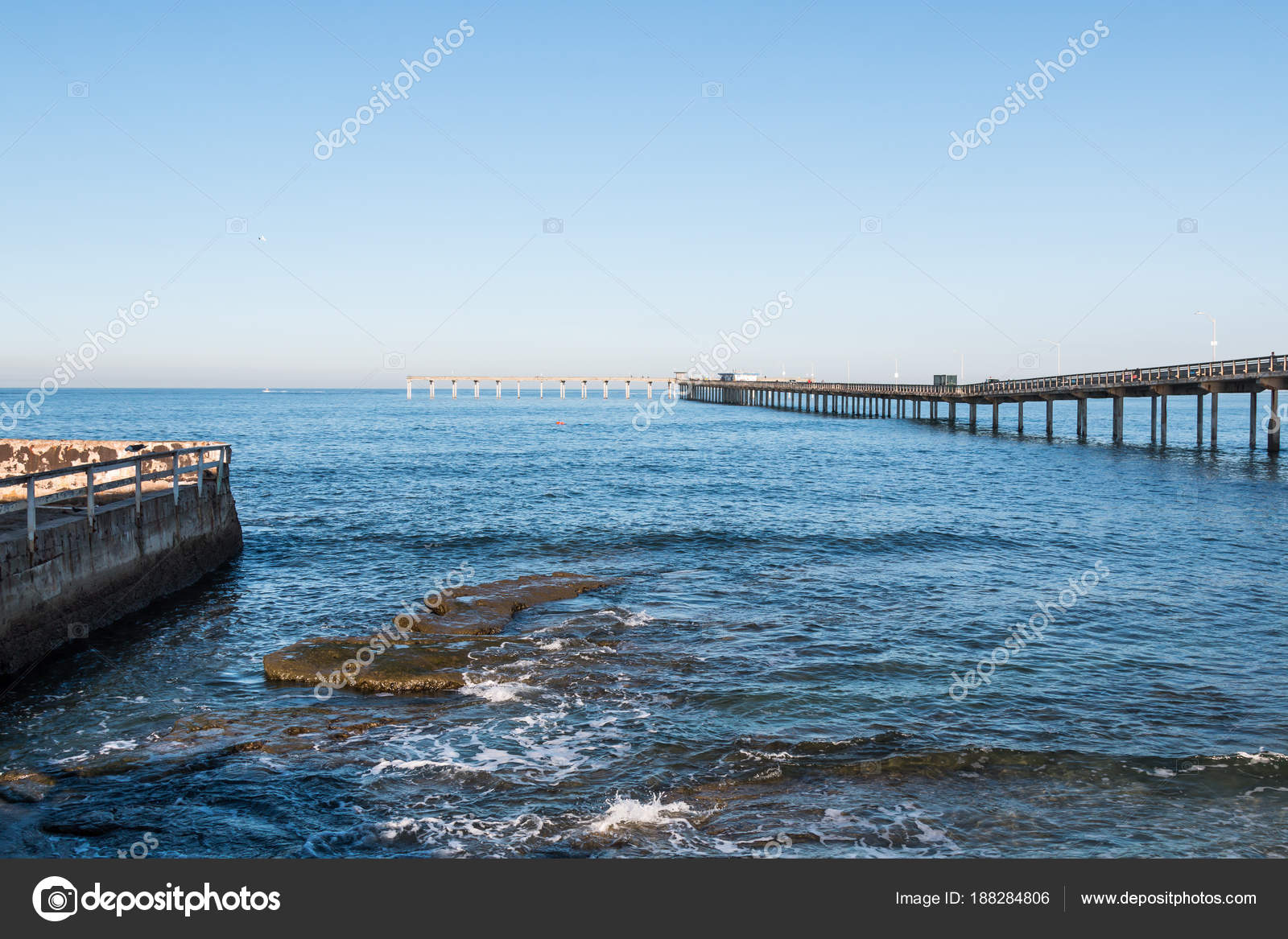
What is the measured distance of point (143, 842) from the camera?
8.08 metres

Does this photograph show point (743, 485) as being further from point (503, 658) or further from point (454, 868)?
point (454, 868)

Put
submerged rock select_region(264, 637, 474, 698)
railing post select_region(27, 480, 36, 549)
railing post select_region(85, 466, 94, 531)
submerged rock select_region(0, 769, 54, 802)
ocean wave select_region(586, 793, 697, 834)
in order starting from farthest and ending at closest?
railing post select_region(85, 466, 94, 531)
railing post select_region(27, 480, 36, 549)
submerged rock select_region(264, 637, 474, 698)
submerged rock select_region(0, 769, 54, 802)
ocean wave select_region(586, 793, 697, 834)

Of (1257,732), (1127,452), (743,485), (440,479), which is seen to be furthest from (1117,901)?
(1127,452)

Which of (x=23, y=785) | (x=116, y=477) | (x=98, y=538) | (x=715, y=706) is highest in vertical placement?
(x=116, y=477)

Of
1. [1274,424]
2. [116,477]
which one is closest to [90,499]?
[116,477]

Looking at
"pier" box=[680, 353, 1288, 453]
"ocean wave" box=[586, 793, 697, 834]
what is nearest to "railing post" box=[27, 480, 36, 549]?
"ocean wave" box=[586, 793, 697, 834]

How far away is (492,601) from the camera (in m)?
17.4

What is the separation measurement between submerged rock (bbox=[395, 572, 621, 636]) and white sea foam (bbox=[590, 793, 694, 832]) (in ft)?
22.6

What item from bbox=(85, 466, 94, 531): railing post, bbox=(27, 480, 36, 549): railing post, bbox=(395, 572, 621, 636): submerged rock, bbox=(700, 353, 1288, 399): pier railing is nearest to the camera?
bbox=(27, 480, 36, 549): railing post

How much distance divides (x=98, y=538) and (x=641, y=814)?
1148 centimetres

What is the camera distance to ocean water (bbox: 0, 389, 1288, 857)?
852 centimetres

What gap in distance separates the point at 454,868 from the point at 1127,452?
62124mm

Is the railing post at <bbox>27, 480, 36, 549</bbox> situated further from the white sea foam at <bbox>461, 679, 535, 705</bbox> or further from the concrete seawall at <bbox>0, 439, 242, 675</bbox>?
the white sea foam at <bbox>461, 679, 535, 705</bbox>

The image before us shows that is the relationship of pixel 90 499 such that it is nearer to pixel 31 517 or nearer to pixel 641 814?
pixel 31 517
